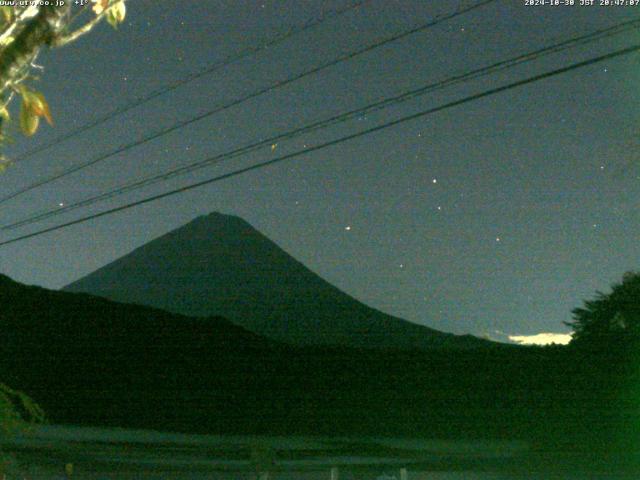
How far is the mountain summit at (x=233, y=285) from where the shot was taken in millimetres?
42062

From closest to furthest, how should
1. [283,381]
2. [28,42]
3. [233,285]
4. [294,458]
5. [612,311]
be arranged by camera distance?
[28,42]
[294,458]
[283,381]
[612,311]
[233,285]

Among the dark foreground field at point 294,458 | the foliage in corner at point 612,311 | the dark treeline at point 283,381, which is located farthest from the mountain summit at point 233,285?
the dark foreground field at point 294,458

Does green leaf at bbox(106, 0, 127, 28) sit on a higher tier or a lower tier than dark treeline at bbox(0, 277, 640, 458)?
lower

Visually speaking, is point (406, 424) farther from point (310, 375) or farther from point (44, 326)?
point (44, 326)

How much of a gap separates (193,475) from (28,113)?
11714 millimetres

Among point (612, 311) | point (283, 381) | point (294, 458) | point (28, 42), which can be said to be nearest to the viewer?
point (28, 42)

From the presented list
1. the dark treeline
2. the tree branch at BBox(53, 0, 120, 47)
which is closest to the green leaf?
the tree branch at BBox(53, 0, 120, 47)

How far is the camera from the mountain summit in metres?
42.1

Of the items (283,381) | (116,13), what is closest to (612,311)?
(283,381)

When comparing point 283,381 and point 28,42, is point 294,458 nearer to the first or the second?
point 283,381

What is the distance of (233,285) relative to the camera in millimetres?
62875

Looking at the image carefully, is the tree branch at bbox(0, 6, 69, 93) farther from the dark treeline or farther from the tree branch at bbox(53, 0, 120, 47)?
the dark treeline

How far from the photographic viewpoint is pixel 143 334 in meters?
18.7

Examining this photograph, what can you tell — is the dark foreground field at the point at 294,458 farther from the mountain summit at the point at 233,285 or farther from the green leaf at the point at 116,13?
the mountain summit at the point at 233,285
